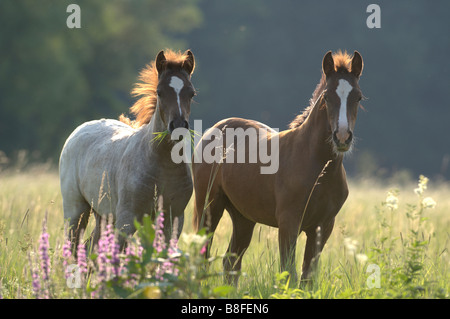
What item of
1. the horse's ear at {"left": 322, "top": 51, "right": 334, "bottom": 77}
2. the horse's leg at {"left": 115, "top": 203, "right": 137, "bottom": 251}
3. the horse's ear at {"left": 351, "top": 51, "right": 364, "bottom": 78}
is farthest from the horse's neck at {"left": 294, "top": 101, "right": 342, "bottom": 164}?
the horse's leg at {"left": 115, "top": 203, "right": 137, "bottom": 251}

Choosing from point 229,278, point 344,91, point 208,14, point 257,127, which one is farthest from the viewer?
point 208,14

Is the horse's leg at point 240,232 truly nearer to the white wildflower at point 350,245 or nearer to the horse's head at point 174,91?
the horse's head at point 174,91

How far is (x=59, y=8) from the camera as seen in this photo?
28500 millimetres

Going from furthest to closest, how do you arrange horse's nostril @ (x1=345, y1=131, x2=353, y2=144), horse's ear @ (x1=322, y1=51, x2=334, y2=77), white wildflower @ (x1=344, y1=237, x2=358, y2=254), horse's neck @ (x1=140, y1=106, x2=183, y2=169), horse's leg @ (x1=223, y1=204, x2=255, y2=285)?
horse's leg @ (x1=223, y1=204, x2=255, y2=285) < horse's ear @ (x1=322, y1=51, x2=334, y2=77) < horse's neck @ (x1=140, y1=106, x2=183, y2=169) < horse's nostril @ (x1=345, y1=131, x2=353, y2=144) < white wildflower @ (x1=344, y1=237, x2=358, y2=254)

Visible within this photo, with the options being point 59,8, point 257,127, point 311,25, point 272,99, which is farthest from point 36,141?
point 257,127

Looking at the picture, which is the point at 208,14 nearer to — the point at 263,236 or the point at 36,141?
the point at 36,141

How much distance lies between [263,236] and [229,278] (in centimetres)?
205

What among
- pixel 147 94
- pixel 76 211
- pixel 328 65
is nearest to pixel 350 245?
pixel 328 65

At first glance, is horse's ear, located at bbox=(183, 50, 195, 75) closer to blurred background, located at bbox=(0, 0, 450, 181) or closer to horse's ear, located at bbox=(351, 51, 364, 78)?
horse's ear, located at bbox=(351, 51, 364, 78)

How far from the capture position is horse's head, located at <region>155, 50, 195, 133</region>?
500cm

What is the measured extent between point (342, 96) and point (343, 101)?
0.17 ft

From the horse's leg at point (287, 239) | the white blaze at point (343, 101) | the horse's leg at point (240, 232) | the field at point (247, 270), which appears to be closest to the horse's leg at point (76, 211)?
the field at point (247, 270)

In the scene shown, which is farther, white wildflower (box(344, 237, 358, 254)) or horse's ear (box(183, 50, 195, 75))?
horse's ear (box(183, 50, 195, 75))

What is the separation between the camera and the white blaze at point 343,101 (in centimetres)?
510
